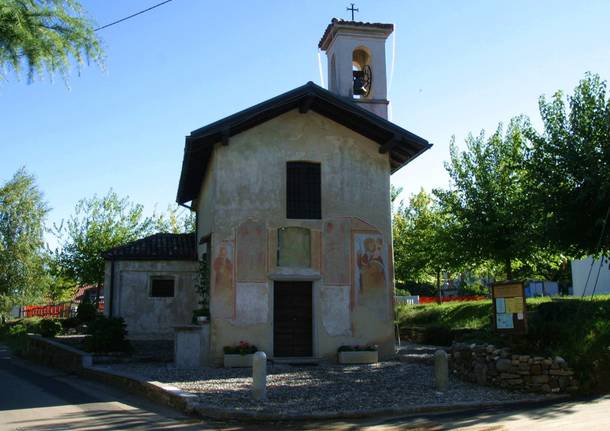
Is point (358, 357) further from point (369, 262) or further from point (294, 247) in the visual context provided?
point (294, 247)

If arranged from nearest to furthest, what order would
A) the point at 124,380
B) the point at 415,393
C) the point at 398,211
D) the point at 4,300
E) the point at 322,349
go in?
the point at 415,393, the point at 124,380, the point at 322,349, the point at 4,300, the point at 398,211

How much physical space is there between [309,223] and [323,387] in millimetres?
6233

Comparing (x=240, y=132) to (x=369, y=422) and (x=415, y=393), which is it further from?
(x=369, y=422)

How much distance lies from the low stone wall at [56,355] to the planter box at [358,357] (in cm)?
684

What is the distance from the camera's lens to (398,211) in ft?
128

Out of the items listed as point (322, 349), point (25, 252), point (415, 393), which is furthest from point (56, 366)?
point (25, 252)

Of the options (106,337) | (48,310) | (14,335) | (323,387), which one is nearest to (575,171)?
(323,387)

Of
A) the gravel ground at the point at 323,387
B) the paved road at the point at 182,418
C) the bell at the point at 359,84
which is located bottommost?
the paved road at the point at 182,418

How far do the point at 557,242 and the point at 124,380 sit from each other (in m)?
11.0

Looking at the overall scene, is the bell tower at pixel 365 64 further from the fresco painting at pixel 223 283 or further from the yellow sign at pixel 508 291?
the yellow sign at pixel 508 291

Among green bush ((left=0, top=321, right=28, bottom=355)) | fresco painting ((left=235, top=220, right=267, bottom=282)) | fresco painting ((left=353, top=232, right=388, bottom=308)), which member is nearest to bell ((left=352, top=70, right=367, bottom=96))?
fresco painting ((left=353, top=232, right=388, bottom=308))

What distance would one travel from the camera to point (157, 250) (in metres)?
21.9

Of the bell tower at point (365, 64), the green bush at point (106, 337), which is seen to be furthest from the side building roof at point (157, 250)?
the bell tower at point (365, 64)

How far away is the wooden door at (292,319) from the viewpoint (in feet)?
55.2
